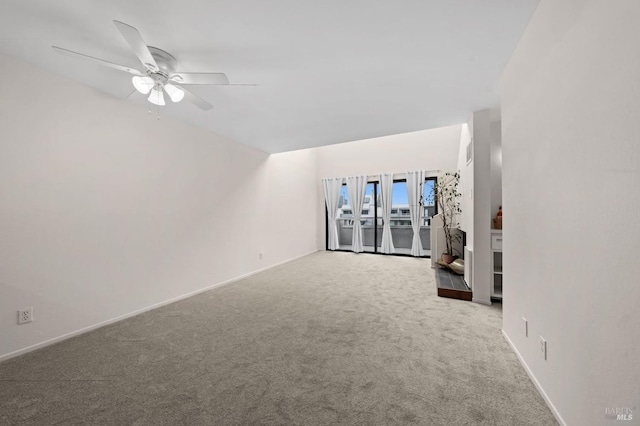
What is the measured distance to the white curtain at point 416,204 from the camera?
6.00 m

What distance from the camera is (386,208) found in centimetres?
634

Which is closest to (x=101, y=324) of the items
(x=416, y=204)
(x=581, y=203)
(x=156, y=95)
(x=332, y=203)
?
(x=156, y=95)

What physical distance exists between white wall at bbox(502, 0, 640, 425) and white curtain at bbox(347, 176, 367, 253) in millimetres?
4815

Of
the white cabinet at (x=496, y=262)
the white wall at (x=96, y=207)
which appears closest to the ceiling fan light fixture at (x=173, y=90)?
the white wall at (x=96, y=207)

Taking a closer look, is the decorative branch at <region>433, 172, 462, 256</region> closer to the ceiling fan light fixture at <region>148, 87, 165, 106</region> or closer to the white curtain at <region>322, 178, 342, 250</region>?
the white curtain at <region>322, 178, 342, 250</region>

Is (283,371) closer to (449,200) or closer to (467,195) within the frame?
(467,195)

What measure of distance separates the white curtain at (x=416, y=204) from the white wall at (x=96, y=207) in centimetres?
420

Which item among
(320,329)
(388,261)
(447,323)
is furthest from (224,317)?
(388,261)

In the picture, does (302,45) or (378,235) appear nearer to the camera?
(302,45)

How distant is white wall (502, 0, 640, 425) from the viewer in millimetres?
874

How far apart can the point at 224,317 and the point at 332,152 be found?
5388 mm

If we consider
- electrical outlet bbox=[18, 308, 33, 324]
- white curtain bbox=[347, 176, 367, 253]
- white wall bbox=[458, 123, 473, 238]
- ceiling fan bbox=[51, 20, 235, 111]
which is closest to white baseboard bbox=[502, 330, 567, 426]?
white wall bbox=[458, 123, 473, 238]

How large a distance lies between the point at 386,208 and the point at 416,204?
730mm

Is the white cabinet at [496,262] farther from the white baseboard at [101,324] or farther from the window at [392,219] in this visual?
the white baseboard at [101,324]
